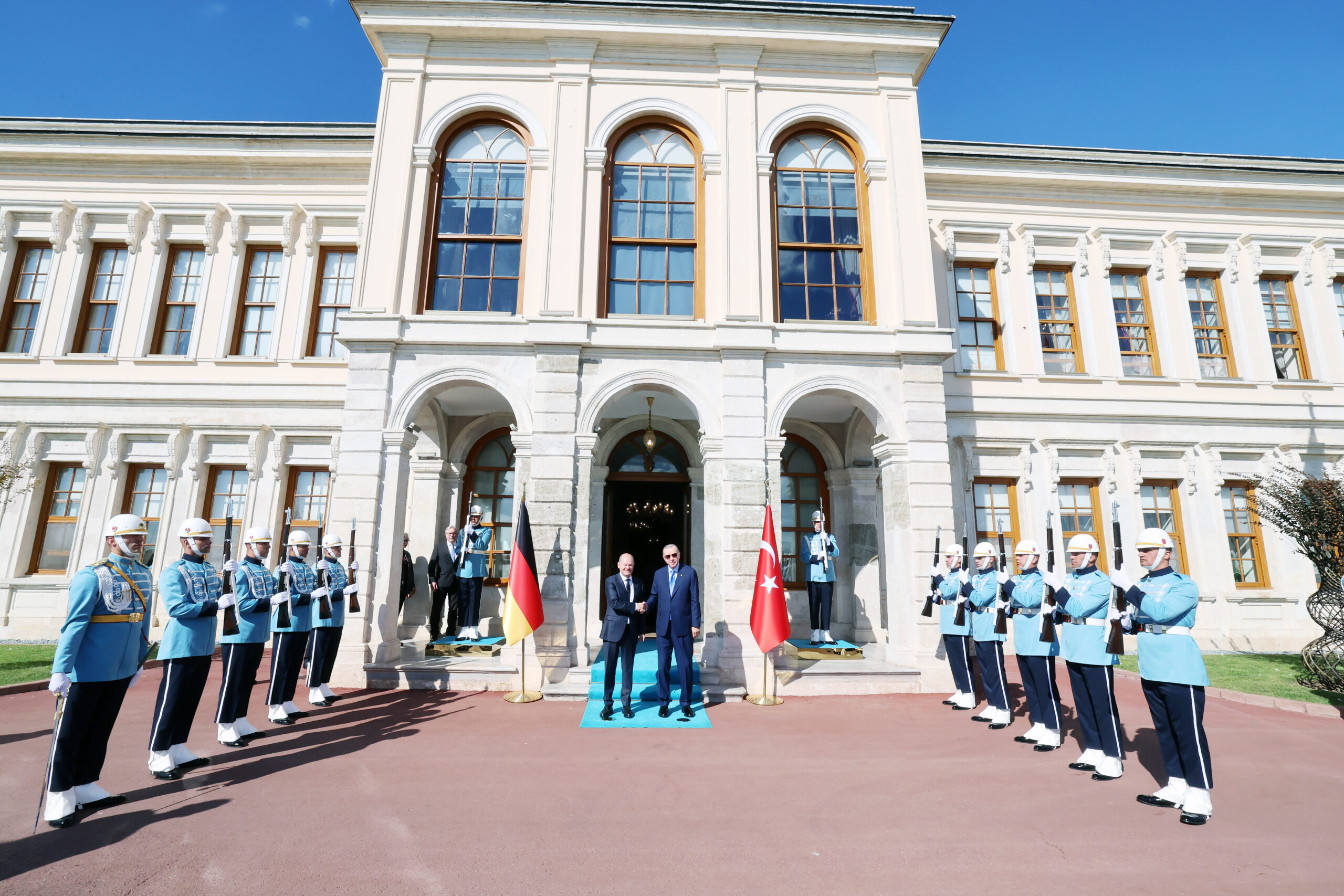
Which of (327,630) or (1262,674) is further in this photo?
(1262,674)

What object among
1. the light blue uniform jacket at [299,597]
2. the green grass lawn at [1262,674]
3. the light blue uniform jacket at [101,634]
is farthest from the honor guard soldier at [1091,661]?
the light blue uniform jacket at [299,597]

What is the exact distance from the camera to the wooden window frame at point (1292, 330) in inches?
546

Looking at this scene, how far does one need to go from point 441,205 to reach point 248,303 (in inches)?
235

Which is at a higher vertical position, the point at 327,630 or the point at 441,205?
the point at 441,205

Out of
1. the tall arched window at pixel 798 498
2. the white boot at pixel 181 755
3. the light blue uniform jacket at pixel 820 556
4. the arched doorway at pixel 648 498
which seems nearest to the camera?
the white boot at pixel 181 755

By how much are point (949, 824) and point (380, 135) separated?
12.0 meters

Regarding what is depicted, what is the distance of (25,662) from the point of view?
999 cm

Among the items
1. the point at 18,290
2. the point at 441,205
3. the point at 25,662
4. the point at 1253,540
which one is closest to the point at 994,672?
the point at 1253,540

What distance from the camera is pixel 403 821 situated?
459cm

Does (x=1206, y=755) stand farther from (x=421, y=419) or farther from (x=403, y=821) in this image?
(x=421, y=419)

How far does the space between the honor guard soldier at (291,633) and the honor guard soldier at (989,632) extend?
8048 millimetres

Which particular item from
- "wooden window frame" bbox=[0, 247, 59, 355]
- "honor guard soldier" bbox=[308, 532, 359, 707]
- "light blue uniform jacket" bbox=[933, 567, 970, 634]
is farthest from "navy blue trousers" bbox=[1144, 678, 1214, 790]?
"wooden window frame" bbox=[0, 247, 59, 355]

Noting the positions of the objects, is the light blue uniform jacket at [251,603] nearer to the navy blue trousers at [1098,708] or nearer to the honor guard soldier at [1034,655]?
the honor guard soldier at [1034,655]

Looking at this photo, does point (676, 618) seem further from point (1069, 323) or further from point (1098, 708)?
point (1069, 323)
